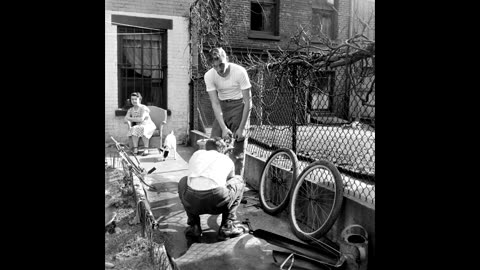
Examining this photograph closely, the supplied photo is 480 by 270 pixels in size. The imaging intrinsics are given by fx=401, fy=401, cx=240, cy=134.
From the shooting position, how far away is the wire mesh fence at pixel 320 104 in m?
4.68

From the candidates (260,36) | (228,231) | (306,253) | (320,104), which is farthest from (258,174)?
(260,36)

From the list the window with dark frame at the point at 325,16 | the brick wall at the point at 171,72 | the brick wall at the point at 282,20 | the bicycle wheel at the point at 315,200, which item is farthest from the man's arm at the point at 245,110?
the window with dark frame at the point at 325,16

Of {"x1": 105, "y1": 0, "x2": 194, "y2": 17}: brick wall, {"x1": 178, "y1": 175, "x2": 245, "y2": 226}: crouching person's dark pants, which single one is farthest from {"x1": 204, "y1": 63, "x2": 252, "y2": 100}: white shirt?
{"x1": 105, "y1": 0, "x2": 194, "y2": 17}: brick wall

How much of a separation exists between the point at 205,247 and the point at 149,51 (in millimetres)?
9797

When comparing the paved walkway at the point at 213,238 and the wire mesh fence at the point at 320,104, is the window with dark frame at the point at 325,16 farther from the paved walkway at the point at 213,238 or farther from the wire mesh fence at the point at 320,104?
the paved walkway at the point at 213,238

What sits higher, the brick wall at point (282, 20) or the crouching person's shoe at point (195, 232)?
the brick wall at point (282, 20)

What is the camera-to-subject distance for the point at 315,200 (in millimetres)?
4938

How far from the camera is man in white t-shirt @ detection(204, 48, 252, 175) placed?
19.2ft

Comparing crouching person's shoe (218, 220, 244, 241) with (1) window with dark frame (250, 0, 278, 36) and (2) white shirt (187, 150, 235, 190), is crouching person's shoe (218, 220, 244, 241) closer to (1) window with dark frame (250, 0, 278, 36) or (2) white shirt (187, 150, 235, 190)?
(2) white shirt (187, 150, 235, 190)

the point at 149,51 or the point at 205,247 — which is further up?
the point at 149,51

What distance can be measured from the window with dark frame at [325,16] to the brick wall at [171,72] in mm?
4961
